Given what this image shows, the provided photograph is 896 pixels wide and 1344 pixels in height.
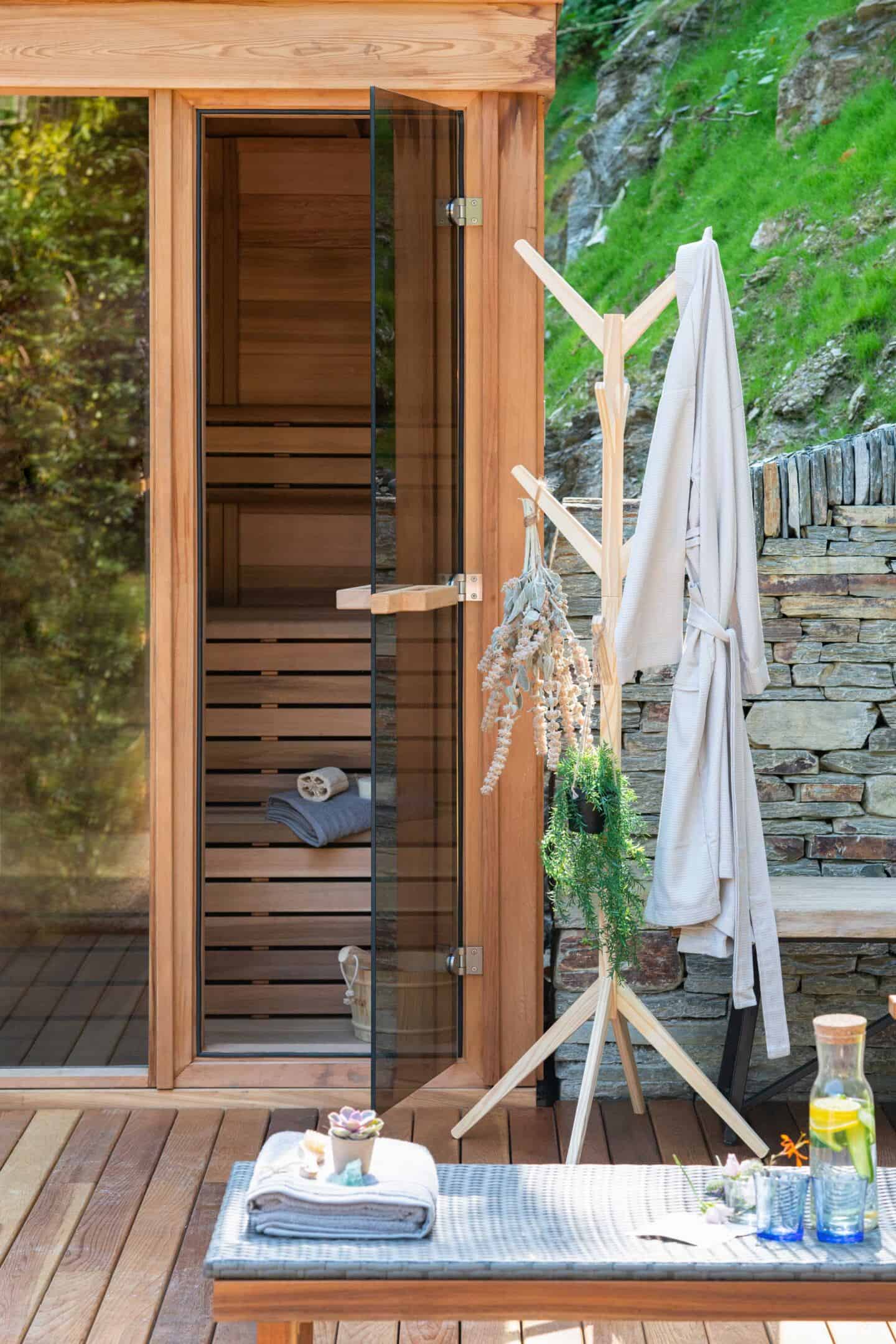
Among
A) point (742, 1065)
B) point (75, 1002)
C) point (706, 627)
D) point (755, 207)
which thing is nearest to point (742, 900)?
point (742, 1065)

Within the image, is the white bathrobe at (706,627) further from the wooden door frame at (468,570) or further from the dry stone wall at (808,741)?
the wooden door frame at (468,570)

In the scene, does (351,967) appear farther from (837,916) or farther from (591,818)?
(837,916)

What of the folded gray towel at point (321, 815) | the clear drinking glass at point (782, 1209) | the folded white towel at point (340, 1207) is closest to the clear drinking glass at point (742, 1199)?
the clear drinking glass at point (782, 1209)

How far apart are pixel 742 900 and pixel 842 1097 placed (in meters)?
1.32

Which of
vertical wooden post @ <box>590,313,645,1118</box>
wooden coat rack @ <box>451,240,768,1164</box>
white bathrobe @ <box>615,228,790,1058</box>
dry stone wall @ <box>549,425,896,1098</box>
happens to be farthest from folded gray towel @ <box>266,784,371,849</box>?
white bathrobe @ <box>615,228,790,1058</box>

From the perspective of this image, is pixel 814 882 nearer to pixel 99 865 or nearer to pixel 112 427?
pixel 99 865

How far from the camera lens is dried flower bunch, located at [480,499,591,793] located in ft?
10.4

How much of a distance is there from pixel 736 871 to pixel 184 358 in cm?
183

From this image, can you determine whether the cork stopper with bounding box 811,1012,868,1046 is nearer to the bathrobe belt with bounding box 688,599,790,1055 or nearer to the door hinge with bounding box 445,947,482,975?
the bathrobe belt with bounding box 688,599,790,1055

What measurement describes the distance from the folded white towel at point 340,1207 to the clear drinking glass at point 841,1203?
520 mm

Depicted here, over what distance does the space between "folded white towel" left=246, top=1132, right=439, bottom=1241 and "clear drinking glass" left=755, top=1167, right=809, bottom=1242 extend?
0.44 metres

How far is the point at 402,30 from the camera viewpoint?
3539 mm

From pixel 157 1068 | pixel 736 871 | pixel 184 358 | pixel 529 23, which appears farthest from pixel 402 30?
pixel 157 1068

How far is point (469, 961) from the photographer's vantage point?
3.69 meters
